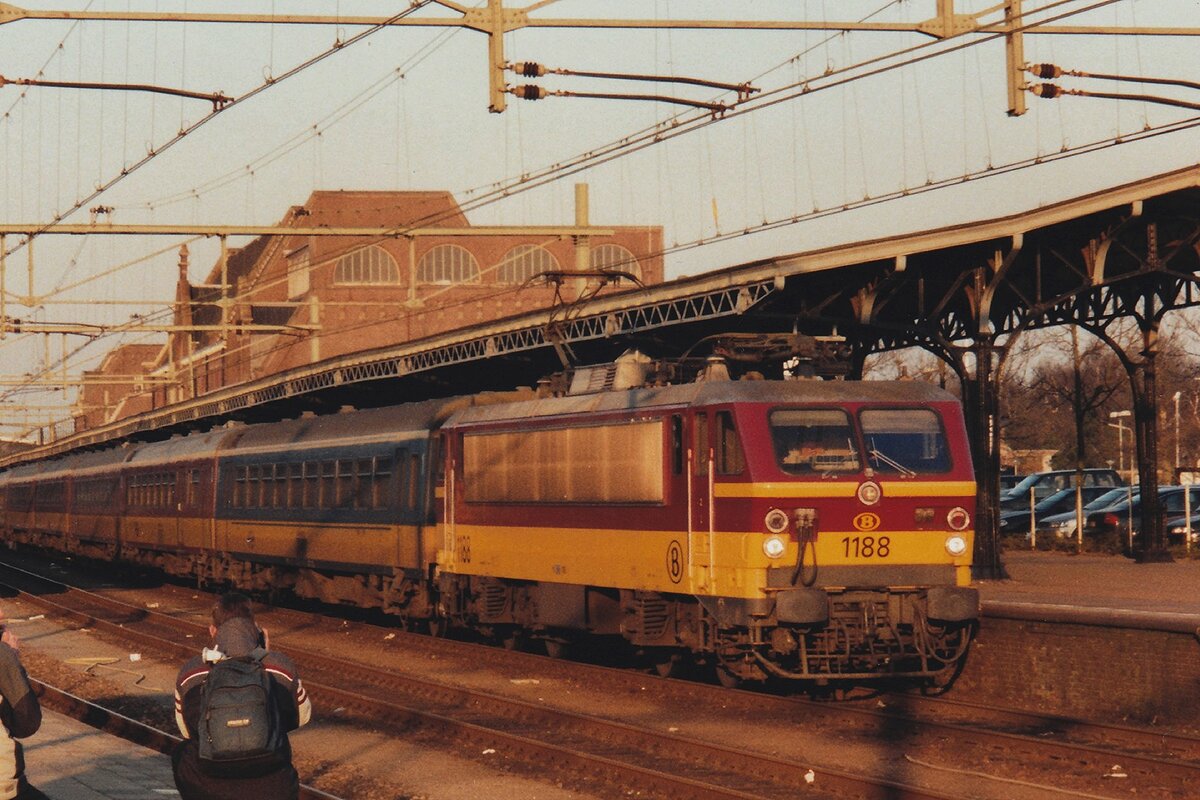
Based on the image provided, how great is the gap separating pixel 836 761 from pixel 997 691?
4.09 meters

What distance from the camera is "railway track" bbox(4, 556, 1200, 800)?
40.7 ft

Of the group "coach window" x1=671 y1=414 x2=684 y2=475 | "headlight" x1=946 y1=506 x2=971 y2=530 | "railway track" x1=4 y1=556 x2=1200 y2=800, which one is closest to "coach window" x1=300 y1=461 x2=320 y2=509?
"railway track" x1=4 y1=556 x2=1200 y2=800

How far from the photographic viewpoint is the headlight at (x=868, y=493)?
16.2m

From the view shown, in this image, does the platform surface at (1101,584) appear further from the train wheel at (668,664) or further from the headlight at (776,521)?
the train wheel at (668,664)

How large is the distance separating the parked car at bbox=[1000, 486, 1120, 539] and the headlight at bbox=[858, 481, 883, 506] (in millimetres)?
23783

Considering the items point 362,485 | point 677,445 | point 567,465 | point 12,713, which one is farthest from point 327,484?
point 12,713

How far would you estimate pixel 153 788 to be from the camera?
11.9 m

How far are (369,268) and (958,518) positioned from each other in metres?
71.7

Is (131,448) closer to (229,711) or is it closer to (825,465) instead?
(825,465)

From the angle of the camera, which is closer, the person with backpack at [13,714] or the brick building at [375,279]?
the person with backpack at [13,714]

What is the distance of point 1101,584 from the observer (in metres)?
24.4

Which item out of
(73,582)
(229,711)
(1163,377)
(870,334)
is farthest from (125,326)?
(1163,377)

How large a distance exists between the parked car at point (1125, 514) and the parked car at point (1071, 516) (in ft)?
0.90

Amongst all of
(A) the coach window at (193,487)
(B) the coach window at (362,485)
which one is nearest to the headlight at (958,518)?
(B) the coach window at (362,485)
